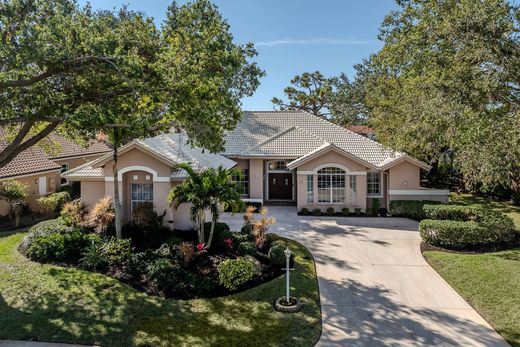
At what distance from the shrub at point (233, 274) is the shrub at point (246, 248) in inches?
79.7

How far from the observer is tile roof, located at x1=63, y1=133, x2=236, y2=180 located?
1698cm

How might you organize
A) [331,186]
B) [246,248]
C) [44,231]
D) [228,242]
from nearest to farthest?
[246,248] < [228,242] < [44,231] < [331,186]

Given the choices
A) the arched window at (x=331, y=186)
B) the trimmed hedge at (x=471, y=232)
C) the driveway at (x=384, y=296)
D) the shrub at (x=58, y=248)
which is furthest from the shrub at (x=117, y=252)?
the arched window at (x=331, y=186)

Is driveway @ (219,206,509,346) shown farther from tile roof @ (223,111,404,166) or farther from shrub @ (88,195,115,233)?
shrub @ (88,195,115,233)

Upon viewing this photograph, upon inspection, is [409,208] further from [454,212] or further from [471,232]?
[471,232]

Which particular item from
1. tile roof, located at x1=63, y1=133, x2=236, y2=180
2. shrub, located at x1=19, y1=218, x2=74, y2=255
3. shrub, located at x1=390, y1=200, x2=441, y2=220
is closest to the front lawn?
shrub, located at x1=390, y1=200, x2=441, y2=220

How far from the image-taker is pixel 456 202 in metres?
26.2

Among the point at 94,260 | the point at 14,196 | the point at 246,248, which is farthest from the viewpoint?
the point at 14,196

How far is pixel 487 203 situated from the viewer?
2598cm

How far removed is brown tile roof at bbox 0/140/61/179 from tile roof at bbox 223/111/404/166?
1251 cm

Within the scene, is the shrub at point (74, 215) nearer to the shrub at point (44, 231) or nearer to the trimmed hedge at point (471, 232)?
the shrub at point (44, 231)

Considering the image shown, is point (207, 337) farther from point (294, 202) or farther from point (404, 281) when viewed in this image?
point (294, 202)

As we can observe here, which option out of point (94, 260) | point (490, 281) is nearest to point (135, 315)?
point (94, 260)

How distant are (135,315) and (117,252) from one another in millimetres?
3975
